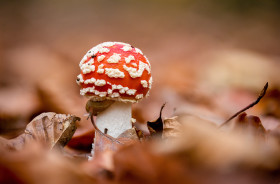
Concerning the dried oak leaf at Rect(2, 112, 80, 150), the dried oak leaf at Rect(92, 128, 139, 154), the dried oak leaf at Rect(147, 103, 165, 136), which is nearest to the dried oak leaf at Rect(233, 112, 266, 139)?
the dried oak leaf at Rect(147, 103, 165, 136)

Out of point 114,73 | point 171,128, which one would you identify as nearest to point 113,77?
point 114,73

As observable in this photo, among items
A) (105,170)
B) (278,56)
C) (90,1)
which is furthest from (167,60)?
(105,170)

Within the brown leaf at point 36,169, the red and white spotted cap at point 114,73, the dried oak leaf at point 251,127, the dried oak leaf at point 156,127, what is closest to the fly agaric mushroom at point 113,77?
the red and white spotted cap at point 114,73

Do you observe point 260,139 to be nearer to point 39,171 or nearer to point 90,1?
point 39,171

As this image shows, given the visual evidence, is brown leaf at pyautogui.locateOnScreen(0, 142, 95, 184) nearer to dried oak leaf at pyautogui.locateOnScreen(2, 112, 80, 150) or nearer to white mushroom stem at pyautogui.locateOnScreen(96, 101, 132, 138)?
dried oak leaf at pyautogui.locateOnScreen(2, 112, 80, 150)

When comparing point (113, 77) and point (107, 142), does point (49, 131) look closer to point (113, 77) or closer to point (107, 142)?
point (107, 142)

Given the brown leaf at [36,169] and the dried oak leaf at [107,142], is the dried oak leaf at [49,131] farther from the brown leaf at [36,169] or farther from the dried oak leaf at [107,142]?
the brown leaf at [36,169]
